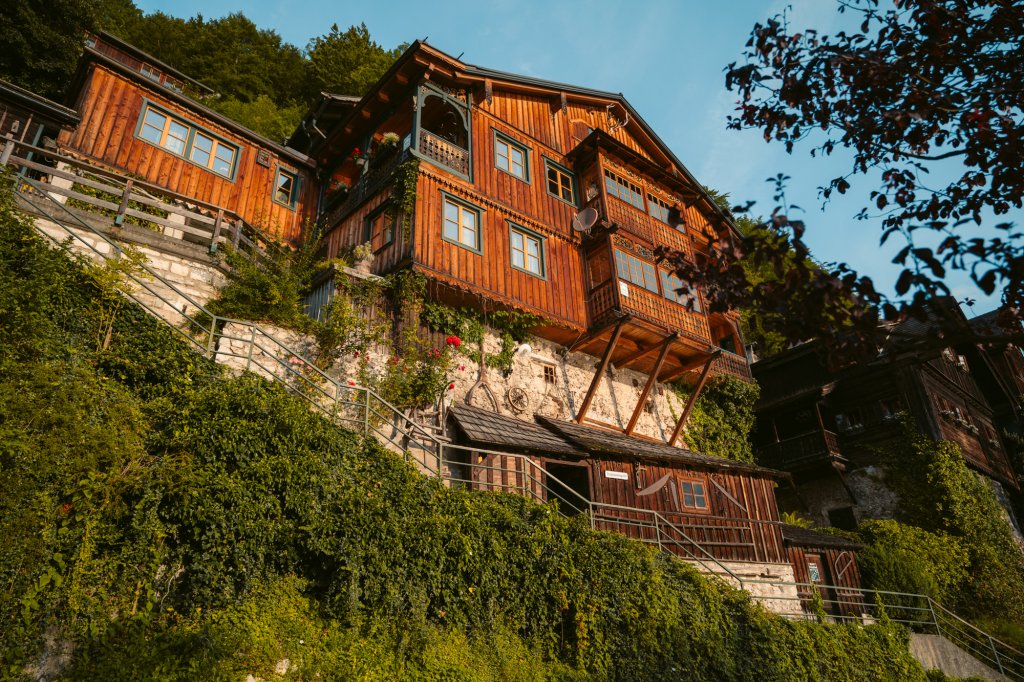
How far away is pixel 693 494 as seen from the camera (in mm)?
16156

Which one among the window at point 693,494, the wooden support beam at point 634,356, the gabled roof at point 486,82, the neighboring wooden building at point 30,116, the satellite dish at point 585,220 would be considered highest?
the gabled roof at point 486,82

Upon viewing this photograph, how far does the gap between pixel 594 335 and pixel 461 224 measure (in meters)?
4.74

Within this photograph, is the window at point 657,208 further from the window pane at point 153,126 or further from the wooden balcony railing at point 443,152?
the window pane at point 153,126

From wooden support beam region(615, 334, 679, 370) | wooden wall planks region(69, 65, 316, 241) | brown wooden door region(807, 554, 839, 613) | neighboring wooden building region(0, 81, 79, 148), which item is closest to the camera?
neighboring wooden building region(0, 81, 79, 148)

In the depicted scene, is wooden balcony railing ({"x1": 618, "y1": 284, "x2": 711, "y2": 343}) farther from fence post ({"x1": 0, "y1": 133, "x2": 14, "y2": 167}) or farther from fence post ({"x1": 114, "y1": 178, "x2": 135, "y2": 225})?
fence post ({"x1": 0, "y1": 133, "x2": 14, "y2": 167})

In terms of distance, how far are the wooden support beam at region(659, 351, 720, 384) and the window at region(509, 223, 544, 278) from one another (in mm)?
5776

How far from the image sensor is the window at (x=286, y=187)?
19.9 m

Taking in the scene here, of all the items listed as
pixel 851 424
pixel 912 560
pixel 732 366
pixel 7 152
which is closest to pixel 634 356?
pixel 732 366

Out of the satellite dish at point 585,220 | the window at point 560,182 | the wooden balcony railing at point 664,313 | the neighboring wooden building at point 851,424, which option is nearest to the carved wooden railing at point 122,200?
the window at point 560,182

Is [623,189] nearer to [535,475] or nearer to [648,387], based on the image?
[648,387]

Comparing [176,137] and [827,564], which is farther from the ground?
[176,137]

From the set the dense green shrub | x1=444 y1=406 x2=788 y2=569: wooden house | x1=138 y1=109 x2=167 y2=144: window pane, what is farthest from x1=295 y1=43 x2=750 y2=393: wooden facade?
the dense green shrub

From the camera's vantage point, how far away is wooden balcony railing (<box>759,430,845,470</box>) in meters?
22.6

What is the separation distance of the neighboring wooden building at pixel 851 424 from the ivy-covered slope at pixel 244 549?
44.3 ft
